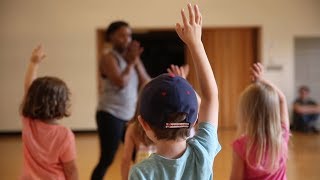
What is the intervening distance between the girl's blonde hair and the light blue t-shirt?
558 mm

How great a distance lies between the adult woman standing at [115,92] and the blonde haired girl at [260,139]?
3.99 feet

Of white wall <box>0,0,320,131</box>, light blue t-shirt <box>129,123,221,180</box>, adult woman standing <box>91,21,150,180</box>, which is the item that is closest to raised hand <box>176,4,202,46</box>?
light blue t-shirt <box>129,123,221,180</box>

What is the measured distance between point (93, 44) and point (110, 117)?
412 centimetres

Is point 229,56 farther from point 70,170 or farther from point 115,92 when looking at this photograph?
point 70,170

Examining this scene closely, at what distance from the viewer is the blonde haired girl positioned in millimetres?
1574

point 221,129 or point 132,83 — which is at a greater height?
point 132,83

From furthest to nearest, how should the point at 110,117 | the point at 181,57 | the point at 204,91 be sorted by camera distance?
the point at 181,57 < the point at 110,117 < the point at 204,91

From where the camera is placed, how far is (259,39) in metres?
6.91

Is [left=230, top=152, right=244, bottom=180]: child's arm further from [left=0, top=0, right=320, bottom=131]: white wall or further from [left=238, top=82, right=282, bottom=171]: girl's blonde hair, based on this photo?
[left=0, top=0, right=320, bottom=131]: white wall

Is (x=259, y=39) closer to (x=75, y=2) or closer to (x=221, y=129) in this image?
(x=221, y=129)

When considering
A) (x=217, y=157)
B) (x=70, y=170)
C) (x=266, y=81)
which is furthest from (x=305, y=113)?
(x=70, y=170)

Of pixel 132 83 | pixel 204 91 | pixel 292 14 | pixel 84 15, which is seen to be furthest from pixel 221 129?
pixel 204 91

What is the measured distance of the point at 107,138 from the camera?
267 centimetres

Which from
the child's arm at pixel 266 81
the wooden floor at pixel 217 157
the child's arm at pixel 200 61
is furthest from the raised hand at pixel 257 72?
the wooden floor at pixel 217 157
